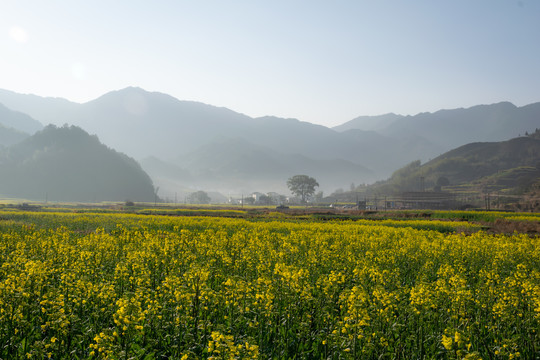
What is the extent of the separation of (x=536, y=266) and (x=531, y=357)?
9.02 metres

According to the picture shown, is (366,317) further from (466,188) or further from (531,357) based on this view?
(466,188)

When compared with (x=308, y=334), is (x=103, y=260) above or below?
above

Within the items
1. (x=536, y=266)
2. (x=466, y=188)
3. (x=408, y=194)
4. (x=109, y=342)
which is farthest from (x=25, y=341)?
(x=466, y=188)

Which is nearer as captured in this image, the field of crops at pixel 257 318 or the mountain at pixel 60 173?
the field of crops at pixel 257 318

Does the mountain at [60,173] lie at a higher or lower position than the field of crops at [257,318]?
higher

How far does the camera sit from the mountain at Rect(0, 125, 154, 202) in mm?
178000

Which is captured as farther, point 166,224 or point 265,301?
point 166,224

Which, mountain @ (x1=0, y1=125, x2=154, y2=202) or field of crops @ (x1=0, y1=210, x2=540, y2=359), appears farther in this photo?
mountain @ (x1=0, y1=125, x2=154, y2=202)

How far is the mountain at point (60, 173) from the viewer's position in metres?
178

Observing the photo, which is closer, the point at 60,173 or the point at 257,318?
the point at 257,318

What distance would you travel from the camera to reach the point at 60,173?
182 metres

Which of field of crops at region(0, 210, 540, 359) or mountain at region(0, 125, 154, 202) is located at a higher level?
mountain at region(0, 125, 154, 202)

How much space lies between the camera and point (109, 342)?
16.7 feet

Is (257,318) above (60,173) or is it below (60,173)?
below
